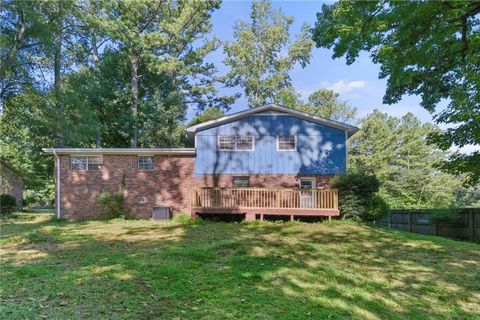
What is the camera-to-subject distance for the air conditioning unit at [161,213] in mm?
15355

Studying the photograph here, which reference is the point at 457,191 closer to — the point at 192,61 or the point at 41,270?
the point at 192,61

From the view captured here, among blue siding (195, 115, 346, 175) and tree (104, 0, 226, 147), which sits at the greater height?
tree (104, 0, 226, 147)

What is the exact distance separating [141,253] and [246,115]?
1017cm

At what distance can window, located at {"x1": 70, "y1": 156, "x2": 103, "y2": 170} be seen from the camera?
51.3ft

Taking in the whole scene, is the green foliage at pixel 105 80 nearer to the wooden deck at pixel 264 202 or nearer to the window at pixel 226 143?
the window at pixel 226 143

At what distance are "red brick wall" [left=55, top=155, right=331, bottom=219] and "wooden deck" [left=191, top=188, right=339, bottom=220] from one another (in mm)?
1366

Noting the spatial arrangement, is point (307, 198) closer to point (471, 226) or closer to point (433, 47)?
point (471, 226)

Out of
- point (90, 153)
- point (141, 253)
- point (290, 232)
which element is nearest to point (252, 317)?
point (141, 253)

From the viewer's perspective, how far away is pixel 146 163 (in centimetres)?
1576

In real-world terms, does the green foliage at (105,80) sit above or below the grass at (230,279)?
above

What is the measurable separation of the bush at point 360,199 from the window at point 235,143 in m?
4.56

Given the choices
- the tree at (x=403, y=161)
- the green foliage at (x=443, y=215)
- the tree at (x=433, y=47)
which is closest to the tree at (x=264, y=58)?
the tree at (x=403, y=161)

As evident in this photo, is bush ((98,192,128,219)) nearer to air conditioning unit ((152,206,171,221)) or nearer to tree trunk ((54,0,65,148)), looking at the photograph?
air conditioning unit ((152,206,171,221))

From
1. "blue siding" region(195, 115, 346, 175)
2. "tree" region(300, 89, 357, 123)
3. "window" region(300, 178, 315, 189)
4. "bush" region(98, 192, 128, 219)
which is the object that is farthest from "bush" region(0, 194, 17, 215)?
"tree" region(300, 89, 357, 123)
